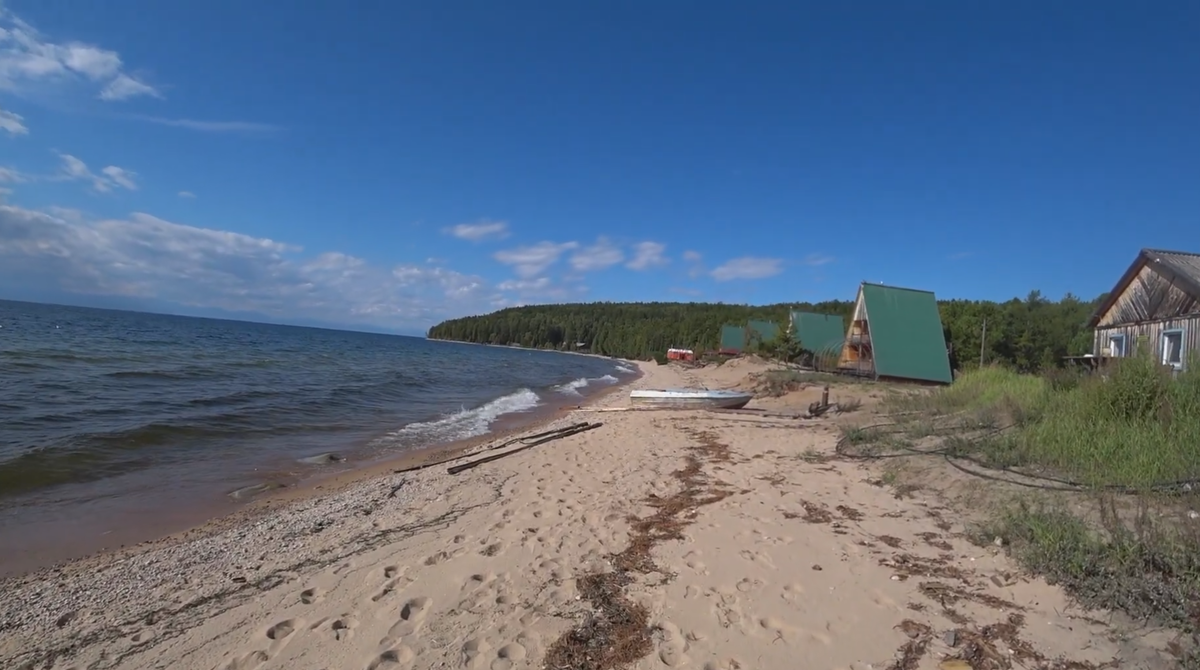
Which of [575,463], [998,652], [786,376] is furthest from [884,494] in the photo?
[786,376]

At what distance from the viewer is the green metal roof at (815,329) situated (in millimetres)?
36375

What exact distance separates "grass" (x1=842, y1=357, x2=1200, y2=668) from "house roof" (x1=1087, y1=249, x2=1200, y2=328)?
26.9ft

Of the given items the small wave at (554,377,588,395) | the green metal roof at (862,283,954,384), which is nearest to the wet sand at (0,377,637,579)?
the small wave at (554,377,588,395)

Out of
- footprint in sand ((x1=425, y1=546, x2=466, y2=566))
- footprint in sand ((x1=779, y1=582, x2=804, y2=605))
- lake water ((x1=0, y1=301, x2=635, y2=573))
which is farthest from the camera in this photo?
lake water ((x1=0, y1=301, x2=635, y2=573))

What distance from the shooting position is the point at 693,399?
18.0m

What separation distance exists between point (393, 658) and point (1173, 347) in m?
19.3

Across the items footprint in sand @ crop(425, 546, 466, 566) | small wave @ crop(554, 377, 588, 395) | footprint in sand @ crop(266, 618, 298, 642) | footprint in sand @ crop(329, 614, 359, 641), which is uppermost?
footprint in sand @ crop(425, 546, 466, 566)

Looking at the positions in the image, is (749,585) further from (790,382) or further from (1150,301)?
(790,382)

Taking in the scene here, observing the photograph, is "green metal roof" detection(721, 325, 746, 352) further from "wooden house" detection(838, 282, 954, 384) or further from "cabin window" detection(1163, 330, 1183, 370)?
"cabin window" detection(1163, 330, 1183, 370)

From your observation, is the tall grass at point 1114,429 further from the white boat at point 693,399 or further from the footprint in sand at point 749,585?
the white boat at point 693,399

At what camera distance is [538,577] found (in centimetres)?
454

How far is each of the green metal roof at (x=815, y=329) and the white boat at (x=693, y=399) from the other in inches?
770

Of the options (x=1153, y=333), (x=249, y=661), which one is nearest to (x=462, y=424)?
(x=249, y=661)

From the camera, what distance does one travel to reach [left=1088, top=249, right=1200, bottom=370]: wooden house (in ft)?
45.0
